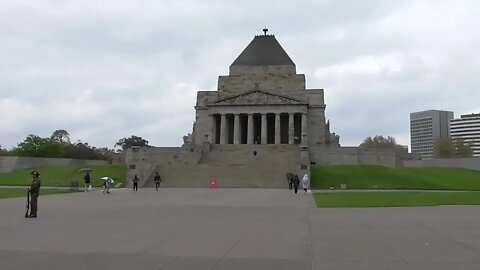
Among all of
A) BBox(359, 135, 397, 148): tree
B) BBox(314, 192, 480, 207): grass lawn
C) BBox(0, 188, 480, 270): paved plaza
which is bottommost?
BBox(0, 188, 480, 270): paved plaza

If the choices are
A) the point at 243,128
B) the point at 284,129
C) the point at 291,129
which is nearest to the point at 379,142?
the point at 284,129

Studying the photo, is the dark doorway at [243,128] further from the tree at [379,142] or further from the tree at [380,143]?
the tree at [379,142]

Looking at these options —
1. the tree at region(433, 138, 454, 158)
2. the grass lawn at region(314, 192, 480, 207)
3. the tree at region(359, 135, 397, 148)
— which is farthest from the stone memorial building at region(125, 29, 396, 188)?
the tree at region(359, 135, 397, 148)

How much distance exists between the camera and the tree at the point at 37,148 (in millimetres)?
95756

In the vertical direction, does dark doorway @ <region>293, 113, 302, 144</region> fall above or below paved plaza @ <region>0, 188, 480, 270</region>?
above

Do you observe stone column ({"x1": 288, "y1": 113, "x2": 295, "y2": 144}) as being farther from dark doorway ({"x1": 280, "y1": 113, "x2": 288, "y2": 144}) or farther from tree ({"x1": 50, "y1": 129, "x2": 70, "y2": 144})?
tree ({"x1": 50, "y1": 129, "x2": 70, "y2": 144})

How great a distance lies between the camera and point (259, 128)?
86.1m

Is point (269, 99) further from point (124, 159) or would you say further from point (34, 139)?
point (34, 139)

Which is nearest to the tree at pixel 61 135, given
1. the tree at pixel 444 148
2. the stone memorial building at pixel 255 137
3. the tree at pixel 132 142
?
the tree at pixel 132 142

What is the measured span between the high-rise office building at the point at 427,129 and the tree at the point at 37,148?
133m

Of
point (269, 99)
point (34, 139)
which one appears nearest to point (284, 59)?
point (269, 99)

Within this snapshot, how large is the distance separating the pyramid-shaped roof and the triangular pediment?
1263 cm

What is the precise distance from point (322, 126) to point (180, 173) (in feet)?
122

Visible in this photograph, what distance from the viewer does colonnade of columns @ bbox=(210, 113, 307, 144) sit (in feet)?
264
